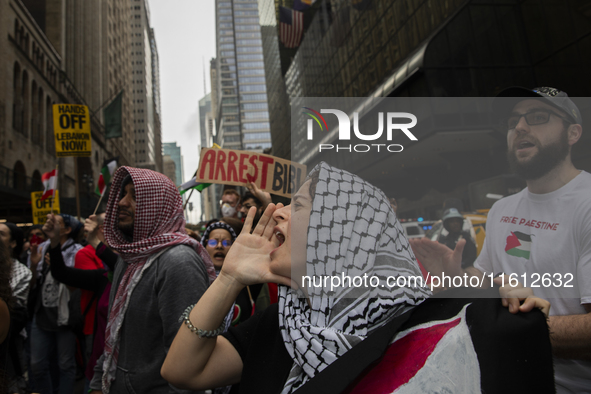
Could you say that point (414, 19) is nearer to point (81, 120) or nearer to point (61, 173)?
point (81, 120)

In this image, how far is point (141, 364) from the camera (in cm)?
212

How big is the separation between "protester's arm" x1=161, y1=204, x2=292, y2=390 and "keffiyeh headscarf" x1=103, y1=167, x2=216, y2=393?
0.85m

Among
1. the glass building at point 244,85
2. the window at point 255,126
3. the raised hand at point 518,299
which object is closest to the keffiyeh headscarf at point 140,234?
the raised hand at point 518,299

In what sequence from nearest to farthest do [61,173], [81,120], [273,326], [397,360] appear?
[397,360] → [273,326] → [81,120] → [61,173]

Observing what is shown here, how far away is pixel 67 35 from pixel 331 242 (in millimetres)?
42364

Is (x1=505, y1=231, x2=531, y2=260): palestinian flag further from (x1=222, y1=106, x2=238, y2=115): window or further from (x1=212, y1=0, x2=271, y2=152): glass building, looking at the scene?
(x1=222, y1=106, x2=238, y2=115): window

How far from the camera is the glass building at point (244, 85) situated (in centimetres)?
11906

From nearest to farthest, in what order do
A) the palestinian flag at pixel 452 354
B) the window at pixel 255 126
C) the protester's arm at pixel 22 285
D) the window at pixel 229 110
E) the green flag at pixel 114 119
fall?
the palestinian flag at pixel 452 354 → the protester's arm at pixel 22 285 → the green flag at pixel 114 119 → the window at pixel 255 126 → the window at pixel 229 110

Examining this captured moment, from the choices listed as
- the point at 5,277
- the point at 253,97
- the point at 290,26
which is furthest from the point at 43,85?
the point at 253,97

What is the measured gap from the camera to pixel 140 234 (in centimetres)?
249

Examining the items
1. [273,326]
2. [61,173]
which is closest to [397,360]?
[273,326]

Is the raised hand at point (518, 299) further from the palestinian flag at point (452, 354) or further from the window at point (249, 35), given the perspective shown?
the window at point (249, 35)

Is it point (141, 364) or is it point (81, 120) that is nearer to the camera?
point (141, 364)

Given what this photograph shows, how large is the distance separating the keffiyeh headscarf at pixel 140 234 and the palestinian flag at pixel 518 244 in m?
1.77
